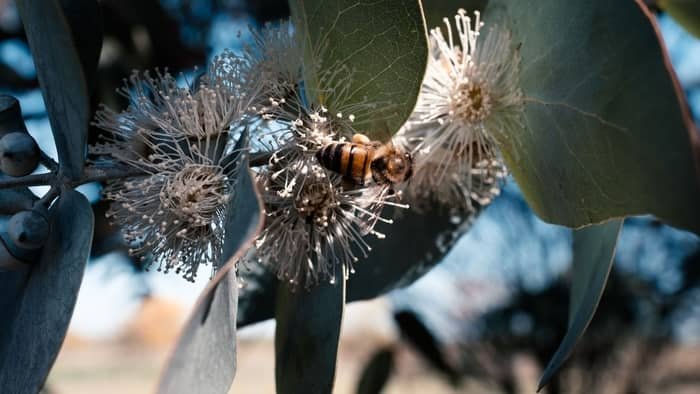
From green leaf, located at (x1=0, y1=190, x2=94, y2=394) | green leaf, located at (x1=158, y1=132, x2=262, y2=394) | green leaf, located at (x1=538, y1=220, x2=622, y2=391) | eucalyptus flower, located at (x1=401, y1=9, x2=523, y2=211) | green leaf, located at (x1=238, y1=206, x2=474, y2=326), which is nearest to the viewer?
green leaf, located at (x1=158, y1=132, x2=262, y2=394)

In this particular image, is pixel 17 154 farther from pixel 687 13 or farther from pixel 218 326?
pixel 687 13

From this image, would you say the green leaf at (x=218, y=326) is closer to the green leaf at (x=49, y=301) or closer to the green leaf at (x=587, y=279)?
the green leaf at (x=49, y=301)

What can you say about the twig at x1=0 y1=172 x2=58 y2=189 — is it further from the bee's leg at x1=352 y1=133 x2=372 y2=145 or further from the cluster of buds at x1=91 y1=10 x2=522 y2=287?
the bee's leg at x1=352 y1=133 x2=372 y2=145

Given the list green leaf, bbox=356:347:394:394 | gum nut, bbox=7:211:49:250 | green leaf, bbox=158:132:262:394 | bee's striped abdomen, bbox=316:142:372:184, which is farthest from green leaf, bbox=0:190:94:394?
green leaf, bbox=356:347:394:394

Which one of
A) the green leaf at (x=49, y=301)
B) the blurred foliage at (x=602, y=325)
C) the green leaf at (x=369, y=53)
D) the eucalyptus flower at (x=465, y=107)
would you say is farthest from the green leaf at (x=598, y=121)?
the blurred foliage at (x=602, y=325)

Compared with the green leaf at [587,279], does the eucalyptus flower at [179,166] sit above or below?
above

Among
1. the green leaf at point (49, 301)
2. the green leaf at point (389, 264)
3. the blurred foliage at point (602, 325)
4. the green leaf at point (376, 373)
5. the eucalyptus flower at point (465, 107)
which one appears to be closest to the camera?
the green leaf at point (49, 301)
